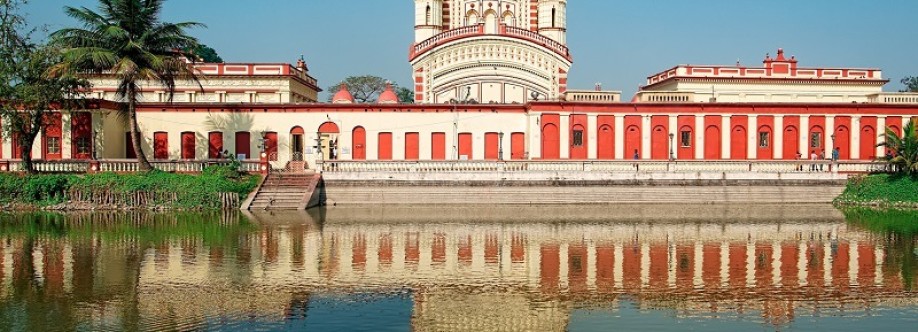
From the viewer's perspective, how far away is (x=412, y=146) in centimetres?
4778

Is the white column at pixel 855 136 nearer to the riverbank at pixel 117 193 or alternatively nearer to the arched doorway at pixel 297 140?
the arched doorway at pixel 297 140

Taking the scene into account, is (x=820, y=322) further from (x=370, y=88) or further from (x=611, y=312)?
(x=370, y=88)

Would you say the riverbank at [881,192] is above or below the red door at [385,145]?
below

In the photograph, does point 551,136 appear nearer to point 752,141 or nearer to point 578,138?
point 578,138

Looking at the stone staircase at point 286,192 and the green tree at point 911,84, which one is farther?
the green tree at point 911,84

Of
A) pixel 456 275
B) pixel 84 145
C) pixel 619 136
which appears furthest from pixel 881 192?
Answer: pixel 84 145

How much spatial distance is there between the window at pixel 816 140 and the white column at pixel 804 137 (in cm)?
34

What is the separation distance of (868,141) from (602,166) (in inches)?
683

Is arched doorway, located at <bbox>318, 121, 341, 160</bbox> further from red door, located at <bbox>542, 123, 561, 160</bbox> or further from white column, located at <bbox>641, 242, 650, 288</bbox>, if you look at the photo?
white column, located at <bbox>641, 242, 650, 288</bbox>

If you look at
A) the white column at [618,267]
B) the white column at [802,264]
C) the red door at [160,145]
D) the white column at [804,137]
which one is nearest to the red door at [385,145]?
the red door at [160,145]

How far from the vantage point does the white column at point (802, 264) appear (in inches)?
747

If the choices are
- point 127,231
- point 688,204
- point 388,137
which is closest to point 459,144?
point 388,137

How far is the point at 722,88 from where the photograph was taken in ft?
182

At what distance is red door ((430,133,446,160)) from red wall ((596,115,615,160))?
8.02m
